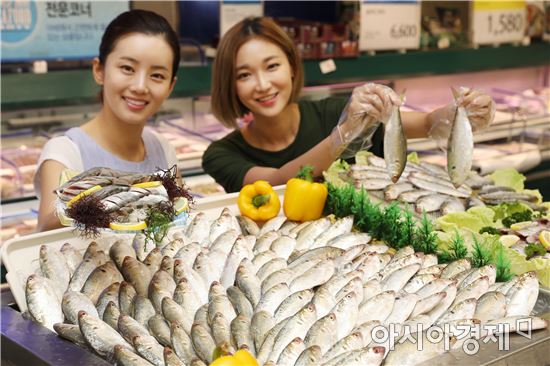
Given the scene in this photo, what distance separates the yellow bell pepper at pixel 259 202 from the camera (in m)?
3.59

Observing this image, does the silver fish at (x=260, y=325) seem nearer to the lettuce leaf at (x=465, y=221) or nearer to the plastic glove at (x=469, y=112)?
the lettuce leaf at (x=465, y=221)

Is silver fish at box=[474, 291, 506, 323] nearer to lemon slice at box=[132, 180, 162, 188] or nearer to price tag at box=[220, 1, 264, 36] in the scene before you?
lemon slice at box=[132, 180, 162, 188]

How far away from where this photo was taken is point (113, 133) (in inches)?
147

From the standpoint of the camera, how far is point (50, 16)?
5422 mm

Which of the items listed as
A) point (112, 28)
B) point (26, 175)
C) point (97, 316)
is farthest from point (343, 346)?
point (26, 175)

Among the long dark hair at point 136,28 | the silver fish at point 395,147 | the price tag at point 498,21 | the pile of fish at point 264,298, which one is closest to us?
the pile of fish at point 264,298

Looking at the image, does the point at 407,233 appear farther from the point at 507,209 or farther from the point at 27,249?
the point at 27,249

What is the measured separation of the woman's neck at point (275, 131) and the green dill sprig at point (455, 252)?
1.63m

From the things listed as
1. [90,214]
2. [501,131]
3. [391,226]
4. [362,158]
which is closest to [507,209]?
[391,226]

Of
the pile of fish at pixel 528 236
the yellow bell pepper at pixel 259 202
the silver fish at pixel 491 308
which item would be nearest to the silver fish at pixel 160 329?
the silver fish at pixel 491 308

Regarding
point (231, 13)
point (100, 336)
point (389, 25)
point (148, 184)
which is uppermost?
point (231, 13)

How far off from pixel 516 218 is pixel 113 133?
190 cm

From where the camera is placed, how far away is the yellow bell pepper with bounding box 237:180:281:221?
3.59 m

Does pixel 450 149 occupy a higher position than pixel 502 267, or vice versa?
pixel 450 149
